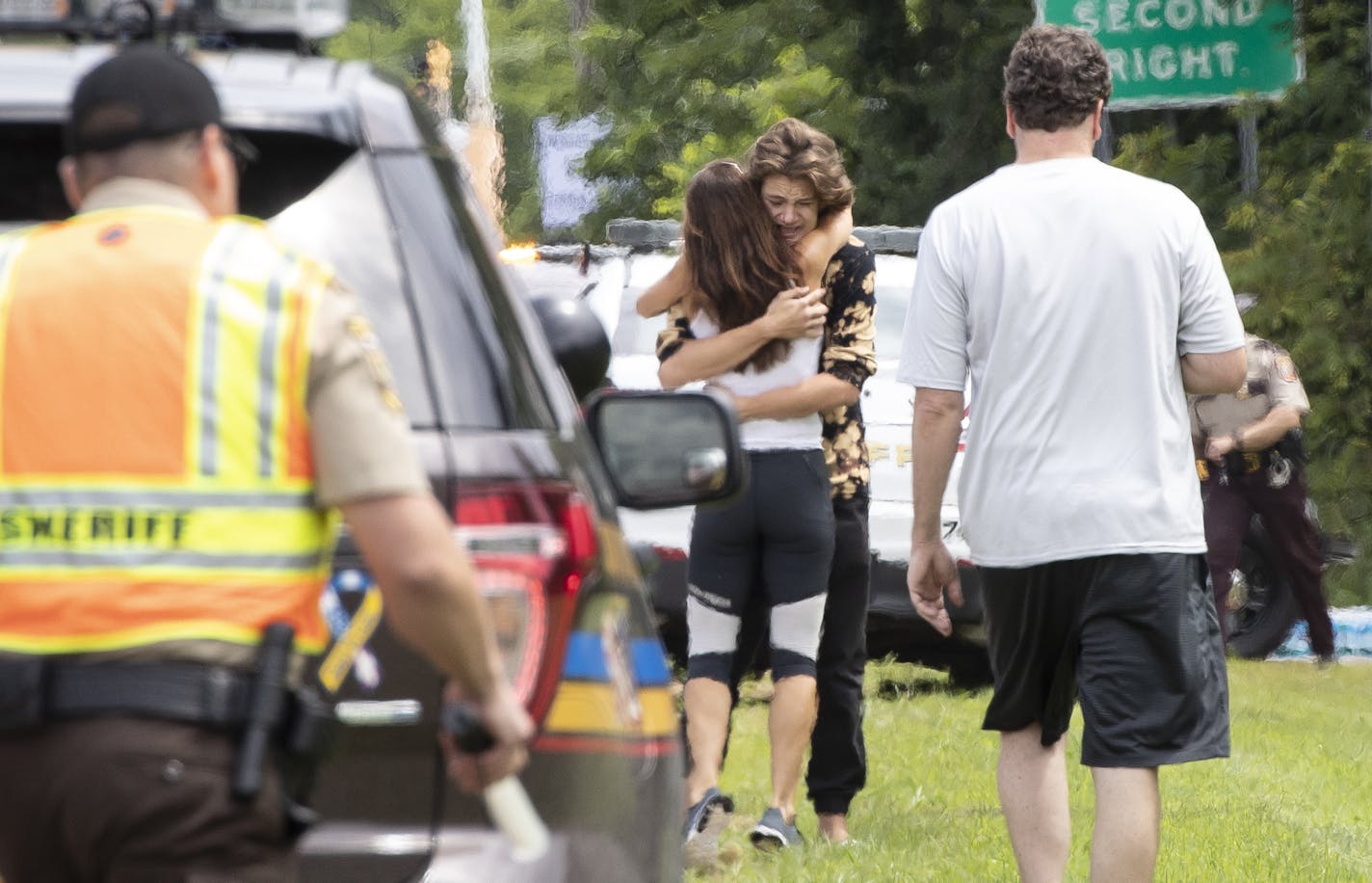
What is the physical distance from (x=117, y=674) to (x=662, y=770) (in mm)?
900

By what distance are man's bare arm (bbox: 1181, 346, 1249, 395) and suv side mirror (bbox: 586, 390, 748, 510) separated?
5.15ft

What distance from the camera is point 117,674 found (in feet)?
7.95

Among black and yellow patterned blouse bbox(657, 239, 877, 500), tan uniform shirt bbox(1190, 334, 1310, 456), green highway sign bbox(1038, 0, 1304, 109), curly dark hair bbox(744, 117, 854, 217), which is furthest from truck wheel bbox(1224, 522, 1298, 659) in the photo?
curly dark hair bbox(744, 117, 854, 217)

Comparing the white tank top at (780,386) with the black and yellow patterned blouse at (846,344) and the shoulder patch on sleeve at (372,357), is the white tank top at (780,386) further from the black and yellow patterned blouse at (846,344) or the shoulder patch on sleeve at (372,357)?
the shoulder patch on sleeve at (372,357)

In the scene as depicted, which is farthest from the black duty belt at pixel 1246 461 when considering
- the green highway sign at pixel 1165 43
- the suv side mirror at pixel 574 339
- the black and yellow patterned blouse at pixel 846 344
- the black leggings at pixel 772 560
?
the suv side mirror at pixel 574 339

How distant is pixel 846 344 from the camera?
6.32 m

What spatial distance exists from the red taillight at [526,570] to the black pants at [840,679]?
12.1ft

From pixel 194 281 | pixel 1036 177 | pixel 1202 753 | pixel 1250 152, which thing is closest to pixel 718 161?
pixel 1036 177

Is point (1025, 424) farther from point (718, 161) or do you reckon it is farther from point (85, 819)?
point (85, 819)

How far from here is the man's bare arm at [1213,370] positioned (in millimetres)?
4836

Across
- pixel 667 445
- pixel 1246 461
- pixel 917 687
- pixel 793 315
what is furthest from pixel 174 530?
pixel 1246 461

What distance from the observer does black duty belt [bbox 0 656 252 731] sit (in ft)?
7.91

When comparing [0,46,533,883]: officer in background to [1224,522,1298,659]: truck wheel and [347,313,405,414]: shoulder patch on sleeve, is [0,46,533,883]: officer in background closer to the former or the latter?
[347,313,405,414]: shoulder patch on sleeve

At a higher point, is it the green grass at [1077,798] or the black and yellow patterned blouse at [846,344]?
the black and yellow patterned blouse at [846,344]
